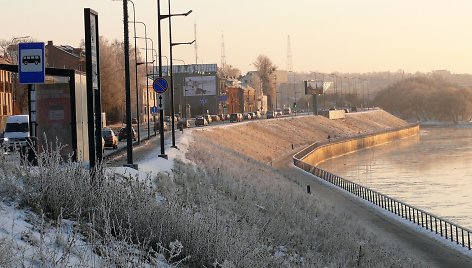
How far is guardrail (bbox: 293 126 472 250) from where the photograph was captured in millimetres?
28800

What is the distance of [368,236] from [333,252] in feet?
23.7

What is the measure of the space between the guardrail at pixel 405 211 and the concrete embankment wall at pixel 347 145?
52.0ft

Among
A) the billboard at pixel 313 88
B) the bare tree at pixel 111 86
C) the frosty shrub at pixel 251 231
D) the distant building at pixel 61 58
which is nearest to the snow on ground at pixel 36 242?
the frosty shrub at pixel 251 231

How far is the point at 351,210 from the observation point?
3572 centimetres

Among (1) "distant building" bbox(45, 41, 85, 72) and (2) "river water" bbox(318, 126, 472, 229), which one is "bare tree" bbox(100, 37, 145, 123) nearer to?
(1) "distant building" bbox(45, 41, 85, 72)

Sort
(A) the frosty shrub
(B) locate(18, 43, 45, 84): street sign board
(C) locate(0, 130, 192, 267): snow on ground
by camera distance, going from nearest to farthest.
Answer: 1. (C) locate(0, 130, 192, 267): snow on ground
2. (A) the frosty shrub
3. (B) locate(18, 43, 45, 84): street sign board

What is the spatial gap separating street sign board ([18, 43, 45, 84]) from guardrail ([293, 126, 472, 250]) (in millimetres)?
17948

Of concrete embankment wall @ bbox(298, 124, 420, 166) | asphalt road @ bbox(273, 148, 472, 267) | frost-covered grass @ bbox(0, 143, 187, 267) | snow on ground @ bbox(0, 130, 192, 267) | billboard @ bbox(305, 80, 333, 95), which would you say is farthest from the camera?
billboard @ bbox(305, 80, 333, 95)

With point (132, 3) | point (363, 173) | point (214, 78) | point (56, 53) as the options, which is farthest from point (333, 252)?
point (214, 78)

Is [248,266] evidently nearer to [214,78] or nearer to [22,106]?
[22,106]

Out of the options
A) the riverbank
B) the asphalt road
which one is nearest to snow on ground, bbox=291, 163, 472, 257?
the asphalt road

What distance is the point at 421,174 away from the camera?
63.7m

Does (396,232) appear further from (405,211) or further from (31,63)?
(31,63)

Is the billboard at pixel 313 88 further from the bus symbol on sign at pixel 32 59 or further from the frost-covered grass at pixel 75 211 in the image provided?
the frost-covered grass at pixel 75 211
